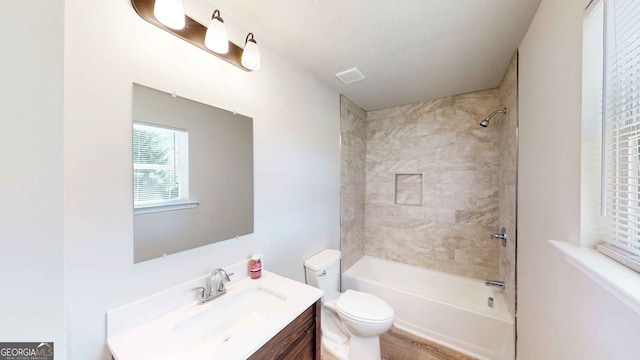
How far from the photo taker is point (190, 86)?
1.08 meters

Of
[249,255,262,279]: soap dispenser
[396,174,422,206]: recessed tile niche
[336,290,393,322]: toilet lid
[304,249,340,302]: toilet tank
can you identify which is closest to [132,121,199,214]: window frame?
[249,255,262,279]: soap dispenser

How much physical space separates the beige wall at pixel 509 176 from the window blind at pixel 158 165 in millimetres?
2233

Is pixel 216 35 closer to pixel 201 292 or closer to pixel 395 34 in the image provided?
pixel 395 34

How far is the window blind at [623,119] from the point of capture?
61 cm

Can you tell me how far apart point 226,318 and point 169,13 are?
146 centimetres

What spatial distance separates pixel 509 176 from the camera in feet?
5.82

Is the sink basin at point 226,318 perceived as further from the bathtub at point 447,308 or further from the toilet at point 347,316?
the bathtub at point 447,308

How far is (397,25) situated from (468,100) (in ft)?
4.99

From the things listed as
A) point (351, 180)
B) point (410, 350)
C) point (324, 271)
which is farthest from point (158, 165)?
point (410, 350)

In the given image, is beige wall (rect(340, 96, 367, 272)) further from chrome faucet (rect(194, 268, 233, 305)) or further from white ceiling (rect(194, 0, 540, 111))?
chrome faucet (rect(194, 268, 233, 305))

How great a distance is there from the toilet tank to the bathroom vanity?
522mm

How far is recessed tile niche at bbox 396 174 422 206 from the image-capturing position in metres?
2.60

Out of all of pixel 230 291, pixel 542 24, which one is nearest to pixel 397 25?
pixel 542 24

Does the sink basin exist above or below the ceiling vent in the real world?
below
